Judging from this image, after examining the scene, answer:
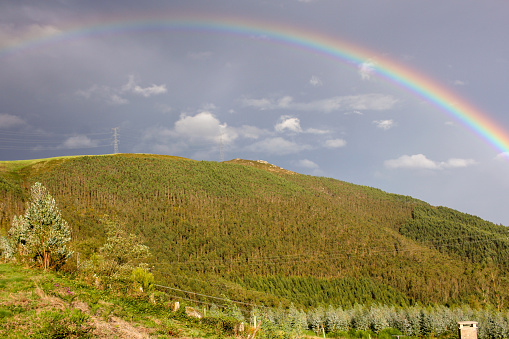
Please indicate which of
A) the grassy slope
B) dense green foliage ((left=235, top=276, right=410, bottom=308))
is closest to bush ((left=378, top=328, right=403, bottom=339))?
dense green foliage ((left=235, top=276, right=410, bottom=308))

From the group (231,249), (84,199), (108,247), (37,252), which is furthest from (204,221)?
(37,252)

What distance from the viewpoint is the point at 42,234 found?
20.1 metres

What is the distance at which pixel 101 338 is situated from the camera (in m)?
11.1

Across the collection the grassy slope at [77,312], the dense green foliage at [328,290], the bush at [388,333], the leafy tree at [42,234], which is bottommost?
the dense green foliage at [328,290]

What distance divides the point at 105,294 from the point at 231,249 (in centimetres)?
15815

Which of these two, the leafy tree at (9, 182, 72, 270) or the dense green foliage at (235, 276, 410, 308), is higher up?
the leafy tree at (9, 182, 72, 270)

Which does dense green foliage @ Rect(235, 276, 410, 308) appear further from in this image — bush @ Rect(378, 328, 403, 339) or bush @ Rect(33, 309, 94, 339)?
bush @ Rect(33, 309, 94, 339)

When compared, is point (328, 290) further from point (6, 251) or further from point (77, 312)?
point (77, 312)

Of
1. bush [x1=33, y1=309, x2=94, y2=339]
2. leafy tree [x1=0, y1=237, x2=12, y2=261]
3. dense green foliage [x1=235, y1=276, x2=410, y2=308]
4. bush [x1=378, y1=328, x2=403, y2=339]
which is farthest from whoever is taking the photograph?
dense green foliage [x1=235, y1=276, x2=410, y2=308]

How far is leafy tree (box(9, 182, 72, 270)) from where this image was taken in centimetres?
1962

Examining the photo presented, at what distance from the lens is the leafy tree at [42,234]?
19625 mm

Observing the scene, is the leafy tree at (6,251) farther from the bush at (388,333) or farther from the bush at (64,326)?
the bush at (388,333)

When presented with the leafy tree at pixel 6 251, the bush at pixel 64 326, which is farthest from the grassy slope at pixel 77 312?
the leafy tree at pixel 6 251

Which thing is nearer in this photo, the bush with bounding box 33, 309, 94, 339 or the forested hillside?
the bush with bounding box 33, 309, 94, 339
